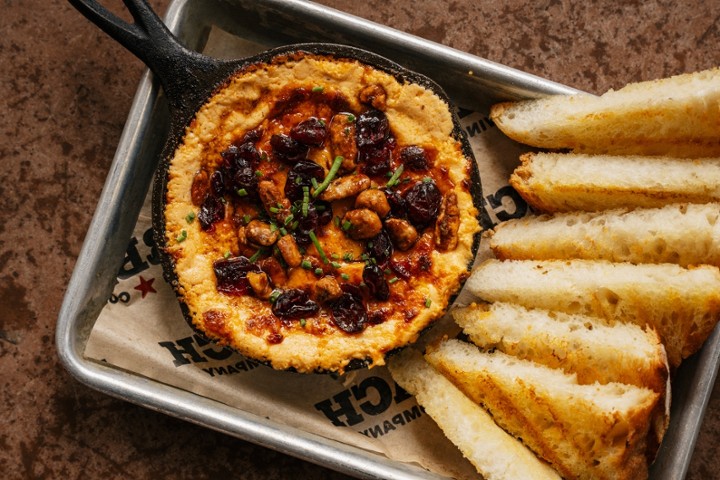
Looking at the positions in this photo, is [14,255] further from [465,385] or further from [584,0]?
[584,0]

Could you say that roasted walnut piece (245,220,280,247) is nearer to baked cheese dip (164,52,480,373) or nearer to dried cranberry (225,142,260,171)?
baked cheese dip (164,52,480,373)

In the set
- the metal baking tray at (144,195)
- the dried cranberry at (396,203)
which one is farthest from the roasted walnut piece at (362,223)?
the metal baking tray at (144,195)

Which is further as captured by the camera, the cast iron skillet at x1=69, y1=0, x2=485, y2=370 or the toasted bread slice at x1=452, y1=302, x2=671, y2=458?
the cast iron skillet at x1=69, y1=0, x2=485, y2=370

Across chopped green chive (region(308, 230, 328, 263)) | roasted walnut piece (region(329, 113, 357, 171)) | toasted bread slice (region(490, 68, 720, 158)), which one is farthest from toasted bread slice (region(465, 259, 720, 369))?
roasted walnut piece (region(329, 113, 357, 171))

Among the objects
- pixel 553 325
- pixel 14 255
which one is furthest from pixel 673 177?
pixel 14 255

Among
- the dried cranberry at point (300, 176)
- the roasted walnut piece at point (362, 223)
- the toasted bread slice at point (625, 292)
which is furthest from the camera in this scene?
the dried cranberry at point (300, 176)

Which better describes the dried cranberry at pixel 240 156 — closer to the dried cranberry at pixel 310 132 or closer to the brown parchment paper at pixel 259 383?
the dried cranberry at pixel 310 132
